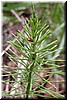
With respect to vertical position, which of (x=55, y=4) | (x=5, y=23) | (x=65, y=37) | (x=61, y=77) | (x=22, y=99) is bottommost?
(x=22, y=99)

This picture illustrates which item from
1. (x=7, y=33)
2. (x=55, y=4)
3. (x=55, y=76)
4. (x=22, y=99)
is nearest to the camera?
(x=22, y=99)

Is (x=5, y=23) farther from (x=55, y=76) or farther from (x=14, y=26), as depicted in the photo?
(x=55, y=76)

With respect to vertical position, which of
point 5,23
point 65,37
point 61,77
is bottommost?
point 61,77

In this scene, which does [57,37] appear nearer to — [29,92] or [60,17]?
[60,17]

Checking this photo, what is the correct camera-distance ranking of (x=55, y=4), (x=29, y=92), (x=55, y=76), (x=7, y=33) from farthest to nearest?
(x=55, y=4) < (x=7, y=33) < (x=55, y=76) < (x=29, y=92)

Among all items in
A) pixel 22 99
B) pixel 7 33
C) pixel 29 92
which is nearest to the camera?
pixel 29 92

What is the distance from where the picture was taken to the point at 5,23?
63.3 inches

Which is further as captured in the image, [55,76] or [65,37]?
[65,37]

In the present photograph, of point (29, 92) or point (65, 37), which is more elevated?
point (65, 37)

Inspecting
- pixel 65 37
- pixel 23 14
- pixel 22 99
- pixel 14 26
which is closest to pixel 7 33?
pixel 14 26

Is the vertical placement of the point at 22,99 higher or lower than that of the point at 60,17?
lower

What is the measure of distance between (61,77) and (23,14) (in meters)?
0.54

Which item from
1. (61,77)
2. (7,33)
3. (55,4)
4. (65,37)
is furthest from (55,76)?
(55,4)

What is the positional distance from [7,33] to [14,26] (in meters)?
0.09
